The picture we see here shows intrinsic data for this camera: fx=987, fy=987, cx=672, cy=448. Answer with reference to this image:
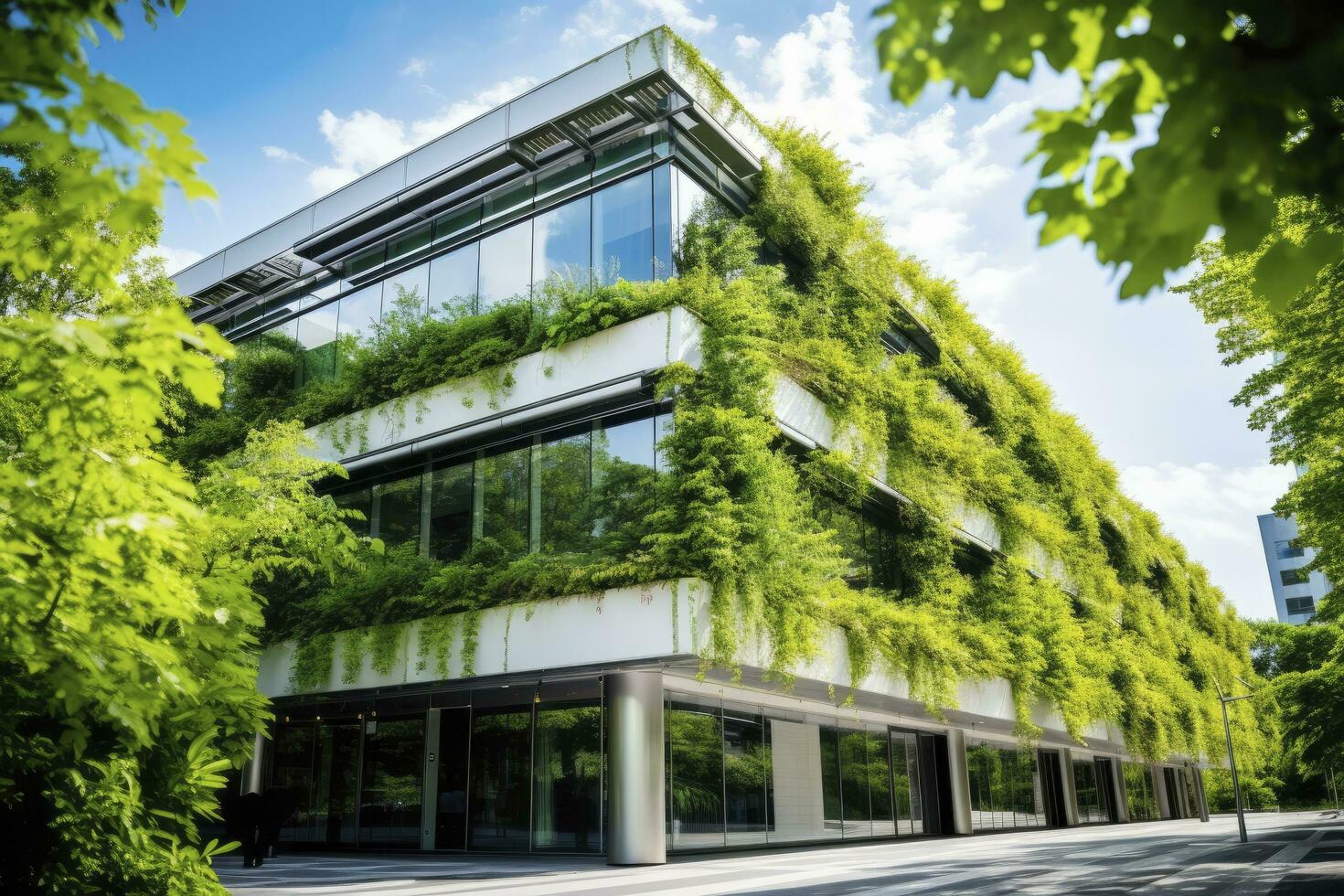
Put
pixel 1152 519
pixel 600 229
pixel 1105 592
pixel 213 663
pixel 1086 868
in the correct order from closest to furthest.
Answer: pixel 213 663
pixel 1086 868
pixel 600 229
pixel 1105 592
pixel 1152 519

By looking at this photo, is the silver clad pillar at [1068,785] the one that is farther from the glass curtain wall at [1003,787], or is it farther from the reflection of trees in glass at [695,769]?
the reflection of trees in glass at [695,769]

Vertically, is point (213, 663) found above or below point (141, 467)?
below

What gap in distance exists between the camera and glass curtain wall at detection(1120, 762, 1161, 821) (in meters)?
47.0

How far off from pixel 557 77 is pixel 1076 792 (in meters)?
35.1

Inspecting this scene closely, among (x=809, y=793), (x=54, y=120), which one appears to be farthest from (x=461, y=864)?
(x=54, y=120)

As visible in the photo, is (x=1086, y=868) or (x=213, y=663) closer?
(x=213, y=663)

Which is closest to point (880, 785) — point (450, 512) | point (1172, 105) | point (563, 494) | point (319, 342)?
point (563, 494)

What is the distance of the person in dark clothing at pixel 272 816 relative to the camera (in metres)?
19.6

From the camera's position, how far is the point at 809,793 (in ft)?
76.0

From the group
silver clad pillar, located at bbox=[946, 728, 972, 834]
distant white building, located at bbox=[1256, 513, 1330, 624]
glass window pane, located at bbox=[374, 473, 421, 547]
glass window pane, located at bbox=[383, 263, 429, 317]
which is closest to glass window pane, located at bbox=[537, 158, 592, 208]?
glass window pane, located at bbox=[383, 263, 429, 317]

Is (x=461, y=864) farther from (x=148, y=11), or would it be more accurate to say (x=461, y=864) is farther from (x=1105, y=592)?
(x=1105, y=592)

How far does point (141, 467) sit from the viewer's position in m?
4.13

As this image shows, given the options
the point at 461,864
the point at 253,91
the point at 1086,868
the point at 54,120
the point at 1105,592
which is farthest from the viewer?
the point at 1105,592

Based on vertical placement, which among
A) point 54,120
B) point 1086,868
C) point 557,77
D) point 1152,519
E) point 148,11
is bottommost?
point 1086,868
